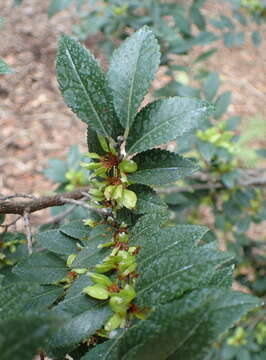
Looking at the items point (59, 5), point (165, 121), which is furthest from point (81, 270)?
point (59, 5)

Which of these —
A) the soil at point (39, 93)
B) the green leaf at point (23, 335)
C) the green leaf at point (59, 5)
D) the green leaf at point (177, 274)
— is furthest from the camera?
the soil at point (39, 93)

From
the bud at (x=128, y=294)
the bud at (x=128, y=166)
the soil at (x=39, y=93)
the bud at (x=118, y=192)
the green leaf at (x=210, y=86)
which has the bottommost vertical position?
the soil at (x=39, y=93)

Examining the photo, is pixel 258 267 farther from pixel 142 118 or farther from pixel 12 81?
pixel 12 81

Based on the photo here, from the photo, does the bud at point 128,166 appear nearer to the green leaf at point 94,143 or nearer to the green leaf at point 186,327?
the green leaf at point 94,143

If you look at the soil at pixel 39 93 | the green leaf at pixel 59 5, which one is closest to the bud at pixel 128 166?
the green leaf at pixel 59 5

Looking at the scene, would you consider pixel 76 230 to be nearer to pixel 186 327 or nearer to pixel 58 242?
pixel 58 242

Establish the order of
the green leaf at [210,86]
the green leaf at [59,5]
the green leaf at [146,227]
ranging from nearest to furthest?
1. the green leaf at [146,227]
2. the green leaf at [210,86]
3. the green leaf at [59,5]

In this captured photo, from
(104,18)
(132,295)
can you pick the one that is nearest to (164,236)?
(132,295)
